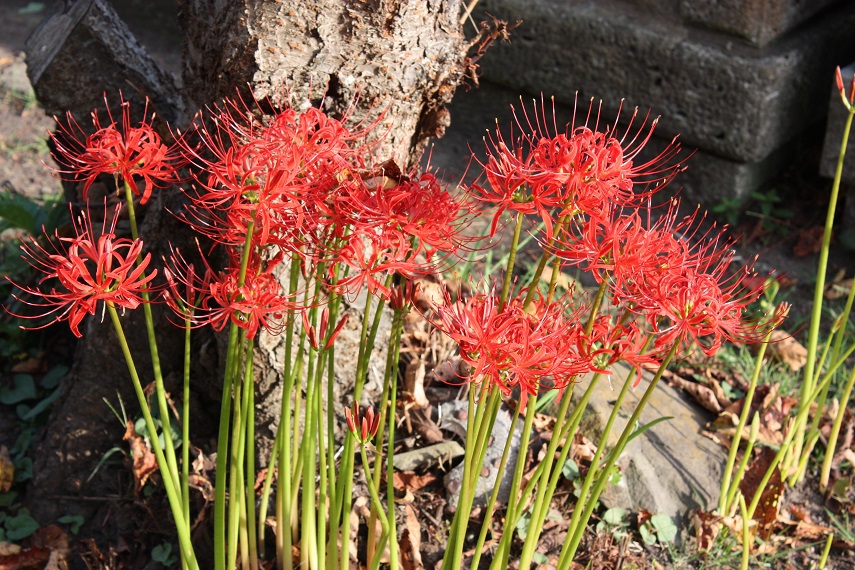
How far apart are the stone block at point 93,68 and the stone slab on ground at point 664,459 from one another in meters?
1.64

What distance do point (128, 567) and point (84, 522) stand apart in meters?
0.26

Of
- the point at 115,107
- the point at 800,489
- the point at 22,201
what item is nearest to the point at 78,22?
the point at 115,107

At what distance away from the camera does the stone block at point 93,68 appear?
2.81 metres

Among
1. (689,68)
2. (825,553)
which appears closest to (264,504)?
(825,553)

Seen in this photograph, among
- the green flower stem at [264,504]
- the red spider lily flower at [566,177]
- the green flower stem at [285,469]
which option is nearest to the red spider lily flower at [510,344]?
the red spider lily flower at [566,177]

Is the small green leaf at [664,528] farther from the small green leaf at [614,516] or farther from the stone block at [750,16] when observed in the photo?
the stone block at [750,16]

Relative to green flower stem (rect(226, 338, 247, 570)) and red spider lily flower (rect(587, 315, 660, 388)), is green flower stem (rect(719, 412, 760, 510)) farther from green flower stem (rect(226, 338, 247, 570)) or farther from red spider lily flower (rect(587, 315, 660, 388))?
green flower stem (rect(226, 338, 247, 570))

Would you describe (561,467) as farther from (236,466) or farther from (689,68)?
(689,68)

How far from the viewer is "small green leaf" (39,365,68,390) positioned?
3.05 meters

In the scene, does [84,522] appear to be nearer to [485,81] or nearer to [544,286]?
[544,286]

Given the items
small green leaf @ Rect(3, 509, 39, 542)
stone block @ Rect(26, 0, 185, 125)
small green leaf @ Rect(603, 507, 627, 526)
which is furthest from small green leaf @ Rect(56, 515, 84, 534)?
small green leaf @ Rect(603, 507, 627, 526)

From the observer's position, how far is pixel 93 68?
2863 mm

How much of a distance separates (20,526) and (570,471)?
1626 mm

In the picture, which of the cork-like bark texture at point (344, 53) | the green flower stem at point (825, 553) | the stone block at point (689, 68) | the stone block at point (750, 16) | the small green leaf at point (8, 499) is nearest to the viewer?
the cork-like bark texture at point (344, 53)
